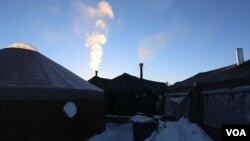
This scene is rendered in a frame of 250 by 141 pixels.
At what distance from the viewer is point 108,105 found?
872 inches

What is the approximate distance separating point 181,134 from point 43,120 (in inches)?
187

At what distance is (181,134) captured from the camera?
1002cm

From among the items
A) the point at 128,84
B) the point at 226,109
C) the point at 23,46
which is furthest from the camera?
the point at 128,84

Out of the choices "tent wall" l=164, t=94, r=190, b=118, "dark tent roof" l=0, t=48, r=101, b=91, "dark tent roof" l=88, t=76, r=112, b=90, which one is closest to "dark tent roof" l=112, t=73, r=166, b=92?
"dark tent roof" l=88, t=76, r=112, b=90

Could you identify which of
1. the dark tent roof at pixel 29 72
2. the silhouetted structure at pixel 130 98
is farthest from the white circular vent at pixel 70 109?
the silhouetted structure at pixel 130 98

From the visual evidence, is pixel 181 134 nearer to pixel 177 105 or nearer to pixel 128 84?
pixel 177 105

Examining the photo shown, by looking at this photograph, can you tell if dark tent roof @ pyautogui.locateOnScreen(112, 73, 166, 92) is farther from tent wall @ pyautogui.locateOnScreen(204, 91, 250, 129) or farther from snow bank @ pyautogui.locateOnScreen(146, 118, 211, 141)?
tent wall @ pyautogui.locateOnScreen(204, 91, 250, 129)

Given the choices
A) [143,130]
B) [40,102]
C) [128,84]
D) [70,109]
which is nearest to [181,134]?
[143,130]

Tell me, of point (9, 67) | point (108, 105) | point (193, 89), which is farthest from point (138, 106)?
point (9, 67)

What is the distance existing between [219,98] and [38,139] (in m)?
6.25

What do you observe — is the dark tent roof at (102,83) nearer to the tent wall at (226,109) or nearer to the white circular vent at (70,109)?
the white circular vent at (70,109)

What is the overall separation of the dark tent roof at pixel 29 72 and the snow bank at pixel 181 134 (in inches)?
140

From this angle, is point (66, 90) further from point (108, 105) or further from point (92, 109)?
point (108, 105)

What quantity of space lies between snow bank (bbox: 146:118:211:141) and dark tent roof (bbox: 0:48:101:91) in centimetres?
356
